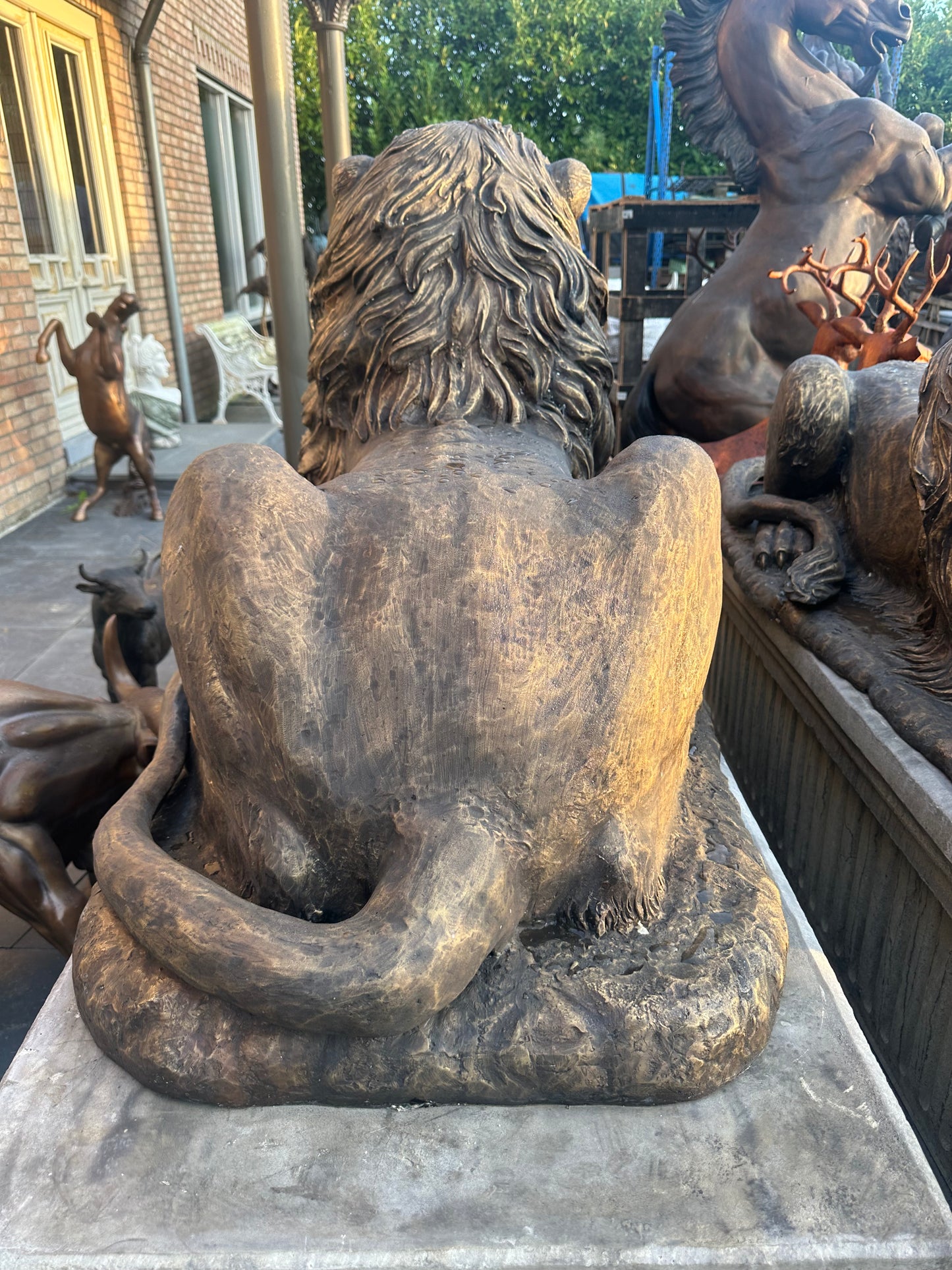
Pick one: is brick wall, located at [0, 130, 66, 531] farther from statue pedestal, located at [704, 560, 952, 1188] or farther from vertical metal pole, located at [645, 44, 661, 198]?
vertical metal pole, located at [645, 44, 661, 198]

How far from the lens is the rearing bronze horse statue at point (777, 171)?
11.0 feet

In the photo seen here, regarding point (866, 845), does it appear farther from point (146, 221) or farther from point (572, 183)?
point (146, 221)

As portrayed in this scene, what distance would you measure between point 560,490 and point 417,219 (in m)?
0.67

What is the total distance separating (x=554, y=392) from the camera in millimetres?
1806

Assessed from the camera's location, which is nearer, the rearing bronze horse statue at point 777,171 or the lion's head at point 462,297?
the lion's head at point 462,297

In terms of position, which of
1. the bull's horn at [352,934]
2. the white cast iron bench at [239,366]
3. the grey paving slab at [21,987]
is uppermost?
the bull's horn at [352,934]

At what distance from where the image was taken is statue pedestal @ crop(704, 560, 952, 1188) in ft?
5.60

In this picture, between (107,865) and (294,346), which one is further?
(294,346)

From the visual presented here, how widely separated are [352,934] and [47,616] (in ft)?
14.0

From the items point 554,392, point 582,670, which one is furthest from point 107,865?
point 554,392

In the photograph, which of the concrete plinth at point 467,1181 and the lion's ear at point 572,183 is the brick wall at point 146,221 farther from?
the concrete plinth at point 467,1181

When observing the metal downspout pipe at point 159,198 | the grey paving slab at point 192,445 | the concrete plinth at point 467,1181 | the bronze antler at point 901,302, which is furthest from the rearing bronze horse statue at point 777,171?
the metal downspout pipe at point 159,198

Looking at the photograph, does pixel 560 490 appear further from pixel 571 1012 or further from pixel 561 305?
pixel 571 1012

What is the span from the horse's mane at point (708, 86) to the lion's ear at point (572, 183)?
2140 mm
